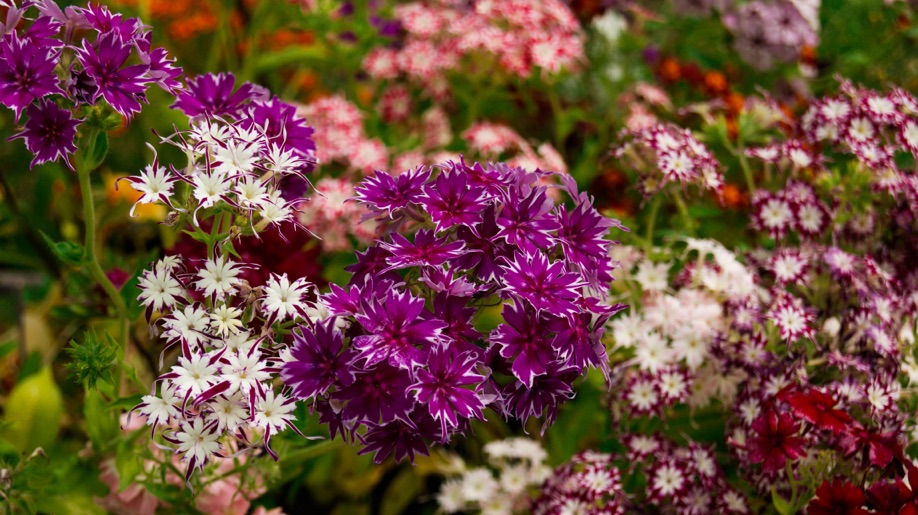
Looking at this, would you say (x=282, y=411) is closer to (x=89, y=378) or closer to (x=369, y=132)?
(x=89, y=378)

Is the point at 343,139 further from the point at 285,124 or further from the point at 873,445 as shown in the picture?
the point at 873,445

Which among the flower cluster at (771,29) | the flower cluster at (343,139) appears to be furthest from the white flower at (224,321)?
the flower cluster at (771,29)

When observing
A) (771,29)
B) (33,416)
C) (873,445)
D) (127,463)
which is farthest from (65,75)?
(771,29)

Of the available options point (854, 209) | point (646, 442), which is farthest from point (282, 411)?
point (854, 209)

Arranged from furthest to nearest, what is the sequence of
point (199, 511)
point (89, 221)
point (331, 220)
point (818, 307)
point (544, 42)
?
point (544, 42)
point (331, 220)
point (818, 307)
point (199, 511)
point (89, 221)

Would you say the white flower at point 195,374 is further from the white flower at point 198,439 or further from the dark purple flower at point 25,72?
the dark purple flower at point 25,72

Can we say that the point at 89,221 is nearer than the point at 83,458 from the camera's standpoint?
Yes
